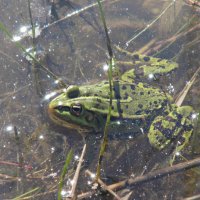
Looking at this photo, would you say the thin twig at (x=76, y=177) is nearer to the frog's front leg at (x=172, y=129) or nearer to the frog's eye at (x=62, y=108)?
the frog's eye at (x=62, y=108)

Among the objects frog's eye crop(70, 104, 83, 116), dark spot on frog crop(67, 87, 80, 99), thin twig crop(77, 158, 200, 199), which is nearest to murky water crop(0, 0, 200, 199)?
thin twig crop(77, 158, 200, 199)

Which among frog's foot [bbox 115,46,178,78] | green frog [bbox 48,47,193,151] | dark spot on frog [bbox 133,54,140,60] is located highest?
dark spot on frog [bbox 133,54,140,60]

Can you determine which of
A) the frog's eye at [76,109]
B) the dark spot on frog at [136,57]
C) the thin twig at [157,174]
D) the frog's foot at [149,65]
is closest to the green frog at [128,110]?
the frog's eye at [76,109]

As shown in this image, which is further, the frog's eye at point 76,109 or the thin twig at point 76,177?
the frog's eye at point 76,109

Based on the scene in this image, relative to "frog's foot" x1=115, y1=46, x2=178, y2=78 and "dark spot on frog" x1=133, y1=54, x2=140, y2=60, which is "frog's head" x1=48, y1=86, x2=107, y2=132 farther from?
"dark spot on frog" x1=133, y1=54, x2=140, y2=60

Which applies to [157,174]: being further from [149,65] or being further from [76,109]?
[149,65]

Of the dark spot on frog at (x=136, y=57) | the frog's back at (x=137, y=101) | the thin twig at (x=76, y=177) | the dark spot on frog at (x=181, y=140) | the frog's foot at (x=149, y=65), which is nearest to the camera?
the thin twig at (x=76, y=177)

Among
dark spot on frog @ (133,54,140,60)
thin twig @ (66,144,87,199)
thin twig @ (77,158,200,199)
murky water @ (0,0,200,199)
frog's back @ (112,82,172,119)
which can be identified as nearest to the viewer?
thin twig @ (66,144,87,199)

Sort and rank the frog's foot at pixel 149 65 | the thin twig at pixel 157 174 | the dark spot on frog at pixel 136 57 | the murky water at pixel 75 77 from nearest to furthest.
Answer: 1. the thin twig at pixel 157 174
2. the murky water at pixel 75 77
3. the frog's foot at pixel 149 65
4. the dark spot on frog at pixel 136 57
